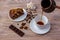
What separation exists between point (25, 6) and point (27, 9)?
0.14ft

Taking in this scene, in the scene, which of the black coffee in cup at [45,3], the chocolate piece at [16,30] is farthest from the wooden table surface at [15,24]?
the black coffee in cup at [45,3]

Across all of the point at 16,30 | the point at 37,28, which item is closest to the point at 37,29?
the point at 37,28

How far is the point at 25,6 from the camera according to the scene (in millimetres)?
1562

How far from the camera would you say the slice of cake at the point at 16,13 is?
1.46 m

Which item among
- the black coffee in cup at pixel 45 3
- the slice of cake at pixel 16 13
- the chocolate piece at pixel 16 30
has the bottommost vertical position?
the chocolate piece at pixel 16 30

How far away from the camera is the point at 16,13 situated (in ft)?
4.81

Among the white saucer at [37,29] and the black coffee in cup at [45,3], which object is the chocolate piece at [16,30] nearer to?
the white saucer at [37,29]

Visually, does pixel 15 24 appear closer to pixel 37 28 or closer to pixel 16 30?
pixel 16 30

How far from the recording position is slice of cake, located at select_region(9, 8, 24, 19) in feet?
4.80

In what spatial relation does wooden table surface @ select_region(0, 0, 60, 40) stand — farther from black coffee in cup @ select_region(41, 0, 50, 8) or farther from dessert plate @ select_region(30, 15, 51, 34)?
black coffee in cup @ select_region(41, 0, 50, 8)

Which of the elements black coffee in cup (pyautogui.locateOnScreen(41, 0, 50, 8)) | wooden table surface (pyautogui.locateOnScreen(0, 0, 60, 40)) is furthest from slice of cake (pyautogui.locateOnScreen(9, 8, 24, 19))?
black coffee in cup (pyautogui.locateOnScreen(41, 0, 50, 8))

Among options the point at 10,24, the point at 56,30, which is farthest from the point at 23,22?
the point at 56,30

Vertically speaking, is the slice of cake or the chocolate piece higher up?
the slice of cake

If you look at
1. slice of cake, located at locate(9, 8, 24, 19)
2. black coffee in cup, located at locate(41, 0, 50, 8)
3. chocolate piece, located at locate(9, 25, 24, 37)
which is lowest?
chocolate piece, located at locate(9, 25, 24, 37)
